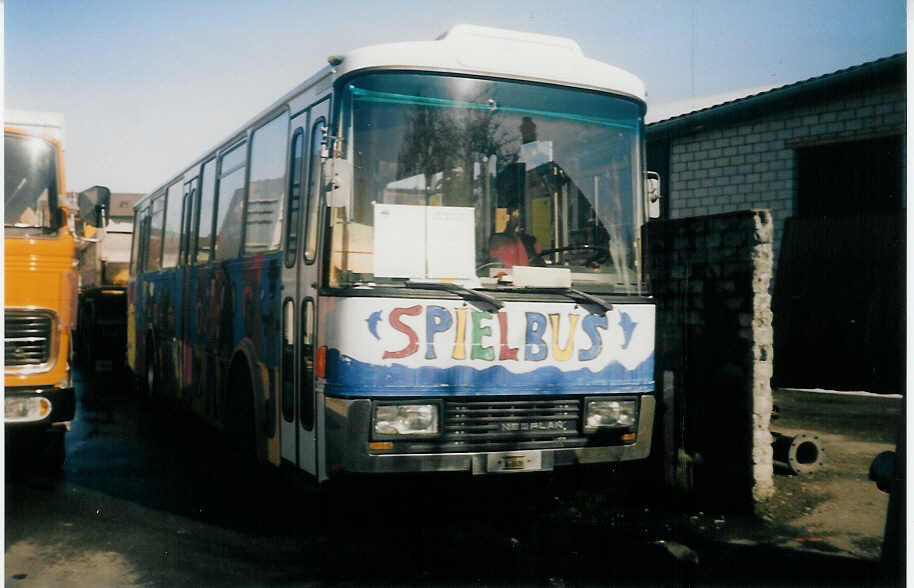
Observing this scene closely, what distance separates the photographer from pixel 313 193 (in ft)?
18.3

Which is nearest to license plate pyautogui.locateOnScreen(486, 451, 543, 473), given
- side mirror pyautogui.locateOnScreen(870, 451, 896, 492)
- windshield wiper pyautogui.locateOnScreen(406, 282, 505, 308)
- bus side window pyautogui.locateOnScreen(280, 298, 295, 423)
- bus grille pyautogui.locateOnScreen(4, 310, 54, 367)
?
windshield wiper pyautogui.locateOnScreen(406, 282, 505, 308)

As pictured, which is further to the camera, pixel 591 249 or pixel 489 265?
pixel 591 249

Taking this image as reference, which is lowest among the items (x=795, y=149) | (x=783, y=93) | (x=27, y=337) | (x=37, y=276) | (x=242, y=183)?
(x=27, y=337)

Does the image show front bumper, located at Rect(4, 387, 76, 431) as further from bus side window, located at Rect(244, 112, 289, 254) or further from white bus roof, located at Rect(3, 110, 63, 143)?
white bus roof, located at Rect(3, 110, 63, 143)

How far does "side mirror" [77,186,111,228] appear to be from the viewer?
7062mm

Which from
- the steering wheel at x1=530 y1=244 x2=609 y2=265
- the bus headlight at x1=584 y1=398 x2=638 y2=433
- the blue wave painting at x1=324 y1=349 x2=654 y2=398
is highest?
the steering wheel at x1=530 y1=244 x2=609 y2=265

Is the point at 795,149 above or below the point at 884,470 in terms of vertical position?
above

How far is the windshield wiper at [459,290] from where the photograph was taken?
497cm

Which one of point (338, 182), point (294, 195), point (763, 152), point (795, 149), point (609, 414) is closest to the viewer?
point (338, 182)

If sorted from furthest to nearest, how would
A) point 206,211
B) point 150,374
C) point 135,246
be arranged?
1. point 135,246
2. point 150,374
3. point 206,211

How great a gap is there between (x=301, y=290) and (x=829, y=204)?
928 cm

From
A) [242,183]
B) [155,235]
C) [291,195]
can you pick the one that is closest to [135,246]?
[155,235]

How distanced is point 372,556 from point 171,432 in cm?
491

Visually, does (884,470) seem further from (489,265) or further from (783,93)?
(783,93)
